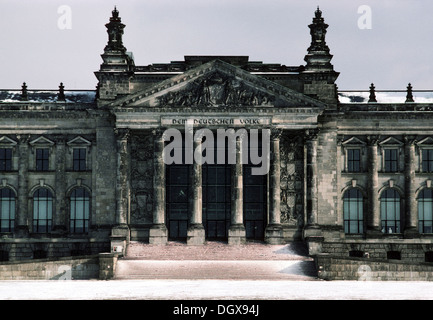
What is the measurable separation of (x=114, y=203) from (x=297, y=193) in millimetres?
14598

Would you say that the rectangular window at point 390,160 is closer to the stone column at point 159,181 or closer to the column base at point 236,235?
the column base at point 236,235

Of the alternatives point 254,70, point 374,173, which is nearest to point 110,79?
point 254,70

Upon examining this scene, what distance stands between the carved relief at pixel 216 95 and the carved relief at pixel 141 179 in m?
3.88

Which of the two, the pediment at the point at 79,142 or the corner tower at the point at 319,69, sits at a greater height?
the corner tower at the point at 319,69

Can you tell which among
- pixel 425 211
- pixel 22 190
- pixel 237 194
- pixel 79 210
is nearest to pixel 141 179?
pixel 79 210

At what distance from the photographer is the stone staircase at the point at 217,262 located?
54375 mm

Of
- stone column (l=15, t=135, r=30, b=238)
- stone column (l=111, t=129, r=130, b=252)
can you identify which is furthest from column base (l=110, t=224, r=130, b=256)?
stone column (l=15, t=135, r=30, b=238)

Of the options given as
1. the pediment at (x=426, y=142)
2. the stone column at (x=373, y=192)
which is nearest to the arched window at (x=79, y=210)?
the stone column at (x=373, y=192)

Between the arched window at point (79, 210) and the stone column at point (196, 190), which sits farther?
the arched window at point (79, 210)

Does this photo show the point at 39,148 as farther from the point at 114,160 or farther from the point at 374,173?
the point at 374,173

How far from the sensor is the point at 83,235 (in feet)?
213

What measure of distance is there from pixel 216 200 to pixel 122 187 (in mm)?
7538

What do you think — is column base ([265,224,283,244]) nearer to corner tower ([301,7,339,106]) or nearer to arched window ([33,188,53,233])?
corner tower ([301,7,339,106])

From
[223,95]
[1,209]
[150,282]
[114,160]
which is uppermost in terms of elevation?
[223,95]
